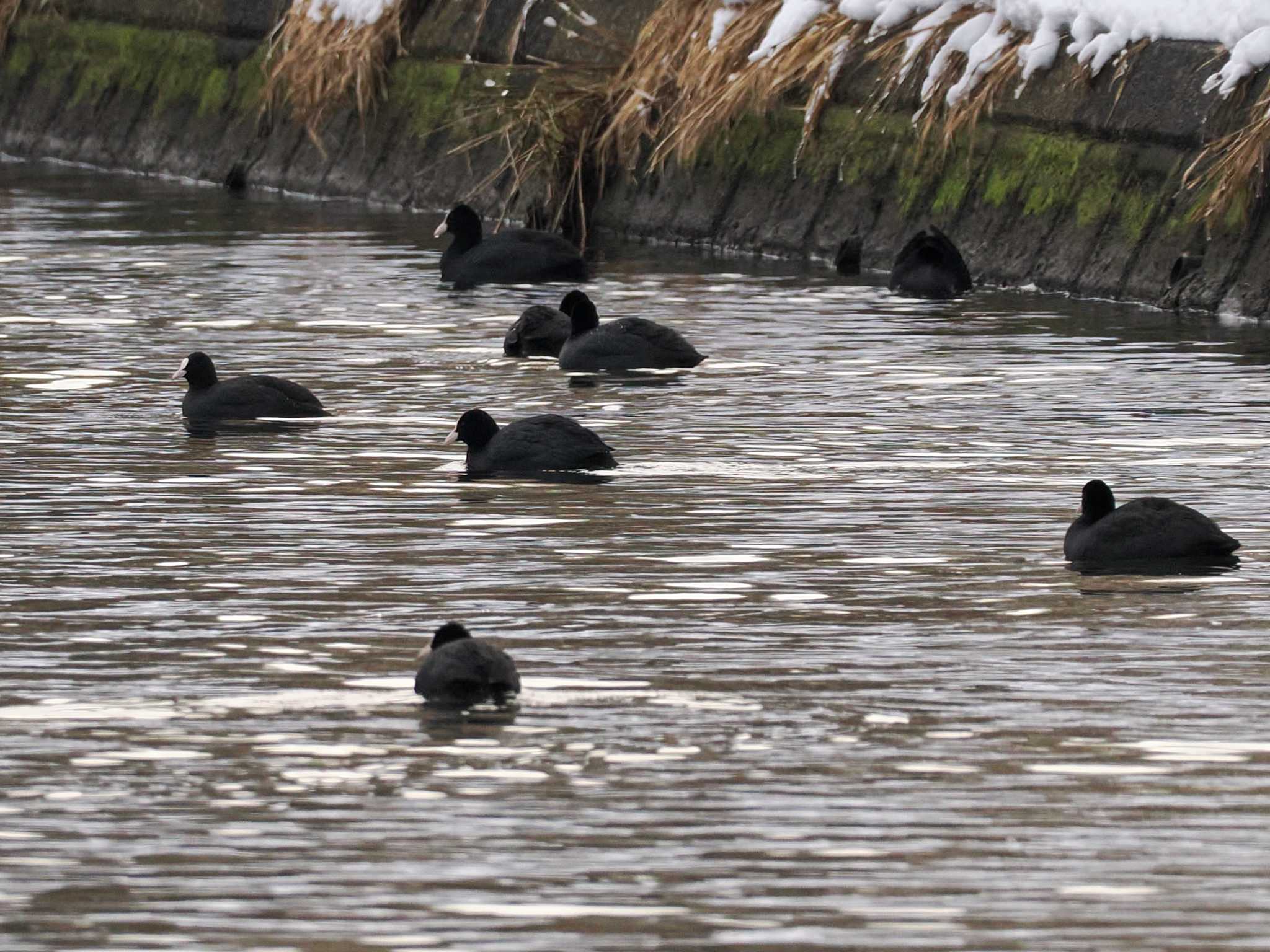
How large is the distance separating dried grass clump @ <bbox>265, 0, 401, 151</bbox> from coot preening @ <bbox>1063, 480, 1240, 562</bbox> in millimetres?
17360

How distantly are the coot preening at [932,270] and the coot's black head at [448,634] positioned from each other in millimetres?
11390

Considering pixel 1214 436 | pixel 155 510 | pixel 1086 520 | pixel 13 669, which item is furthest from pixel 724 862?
pixel 1214 436

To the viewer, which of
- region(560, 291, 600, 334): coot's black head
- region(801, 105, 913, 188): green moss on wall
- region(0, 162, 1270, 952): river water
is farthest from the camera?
region(801, 105, 913, 188): green moss on wall

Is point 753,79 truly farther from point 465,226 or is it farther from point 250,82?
point 250,82

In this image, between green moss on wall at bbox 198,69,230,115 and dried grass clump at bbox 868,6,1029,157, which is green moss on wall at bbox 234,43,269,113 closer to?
green moss on wall at bbox 198,69,230,115

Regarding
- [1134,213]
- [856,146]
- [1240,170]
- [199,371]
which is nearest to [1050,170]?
[1134,213]

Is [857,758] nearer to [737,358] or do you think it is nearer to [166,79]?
[737,358]

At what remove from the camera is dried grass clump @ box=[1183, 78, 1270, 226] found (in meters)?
19.2

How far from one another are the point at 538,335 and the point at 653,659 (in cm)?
900

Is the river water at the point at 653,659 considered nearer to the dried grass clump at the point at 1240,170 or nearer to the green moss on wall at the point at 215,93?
the dried grass clump at the point at 1240,170

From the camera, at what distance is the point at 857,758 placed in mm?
8625

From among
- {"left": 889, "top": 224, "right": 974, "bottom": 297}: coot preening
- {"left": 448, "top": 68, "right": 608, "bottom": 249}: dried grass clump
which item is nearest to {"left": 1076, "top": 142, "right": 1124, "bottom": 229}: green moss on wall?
{"left": 889, "top": 224, "right": 974, "bottom": 297}: coot preening

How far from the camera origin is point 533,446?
14.2 metres

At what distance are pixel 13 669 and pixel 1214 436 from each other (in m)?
6.74
